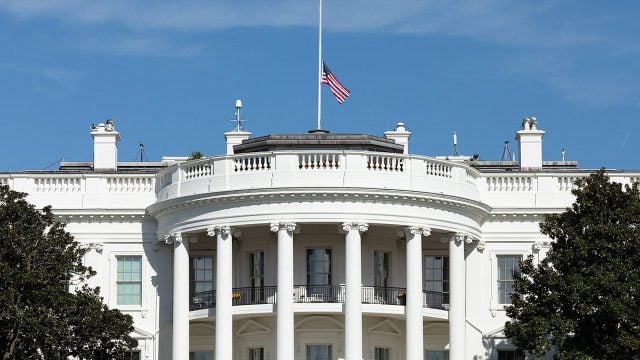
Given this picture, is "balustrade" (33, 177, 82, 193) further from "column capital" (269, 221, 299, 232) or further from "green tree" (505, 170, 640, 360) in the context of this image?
"green tree" (505, 170, 640, 360)

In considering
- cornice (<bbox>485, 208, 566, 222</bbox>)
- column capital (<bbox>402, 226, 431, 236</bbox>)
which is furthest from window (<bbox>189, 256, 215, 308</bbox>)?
cornice (<bbox>485, 208, 566, 222</bbox>)

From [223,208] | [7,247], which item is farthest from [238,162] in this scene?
[7,247]

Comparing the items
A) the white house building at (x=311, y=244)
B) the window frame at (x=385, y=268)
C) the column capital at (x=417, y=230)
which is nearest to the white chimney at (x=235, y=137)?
the white house building at (x=311, y=244)

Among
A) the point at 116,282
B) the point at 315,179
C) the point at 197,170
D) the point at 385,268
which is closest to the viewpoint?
the point at 315,179

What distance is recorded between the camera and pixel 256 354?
199 ft

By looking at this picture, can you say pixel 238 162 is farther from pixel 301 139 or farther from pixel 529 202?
pixel 529 202

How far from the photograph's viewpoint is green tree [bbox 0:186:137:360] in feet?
172

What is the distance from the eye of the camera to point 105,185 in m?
62.4

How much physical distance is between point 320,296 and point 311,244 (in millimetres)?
1910

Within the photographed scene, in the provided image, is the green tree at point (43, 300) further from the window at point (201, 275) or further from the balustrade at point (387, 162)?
the balustrade at point (387, 162)

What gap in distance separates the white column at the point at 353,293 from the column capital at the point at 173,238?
592cm

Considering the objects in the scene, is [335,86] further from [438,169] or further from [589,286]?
[589,286]

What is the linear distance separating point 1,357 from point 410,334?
44.5ft

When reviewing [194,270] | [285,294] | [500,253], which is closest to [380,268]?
[500,253]
